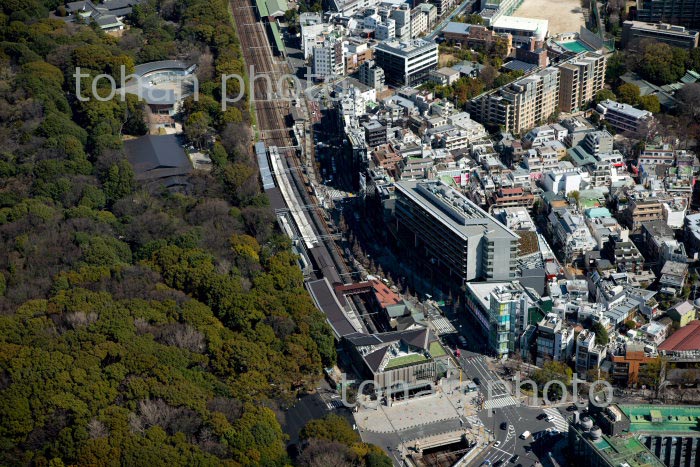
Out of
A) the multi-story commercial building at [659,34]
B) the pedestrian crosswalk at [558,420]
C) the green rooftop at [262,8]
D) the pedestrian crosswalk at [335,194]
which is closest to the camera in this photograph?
the pedestrian crosswalk at [558,420]

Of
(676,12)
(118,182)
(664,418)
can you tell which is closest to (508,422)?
(664,418)

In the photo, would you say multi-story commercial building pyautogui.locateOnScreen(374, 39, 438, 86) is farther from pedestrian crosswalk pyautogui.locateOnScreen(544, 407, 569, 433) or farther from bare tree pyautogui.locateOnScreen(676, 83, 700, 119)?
pedestrian crosswalk pyautogui.locateOnScreen(544, 407, 569, 433)

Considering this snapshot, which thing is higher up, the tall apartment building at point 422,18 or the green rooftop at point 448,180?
the tall apartment building at point 422,18

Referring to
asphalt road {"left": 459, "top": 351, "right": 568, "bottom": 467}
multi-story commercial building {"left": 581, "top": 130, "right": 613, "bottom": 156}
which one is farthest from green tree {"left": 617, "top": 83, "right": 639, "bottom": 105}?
asphalt road {"left": 459, "top": 351, "right": 568, "bottom": 467}

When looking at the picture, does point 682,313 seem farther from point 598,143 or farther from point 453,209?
point 598,143

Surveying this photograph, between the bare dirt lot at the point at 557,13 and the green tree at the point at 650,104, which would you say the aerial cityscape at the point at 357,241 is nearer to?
the green tree at the point at 650,104

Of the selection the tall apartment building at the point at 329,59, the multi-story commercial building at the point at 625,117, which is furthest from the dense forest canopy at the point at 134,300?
the multi-story commercial building at the point at 625,117

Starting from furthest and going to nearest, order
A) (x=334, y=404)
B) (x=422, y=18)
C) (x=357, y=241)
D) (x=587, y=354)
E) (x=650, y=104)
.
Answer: (x=422, y=18) < (x=650, y=104) < (x=357, y=241) < (x=587, y=354) < (x=334, y=404)
